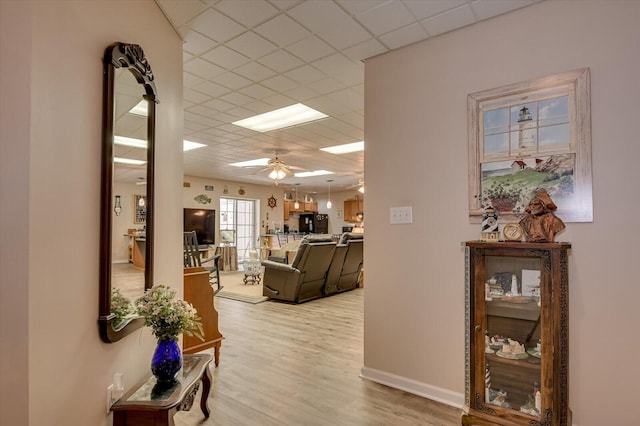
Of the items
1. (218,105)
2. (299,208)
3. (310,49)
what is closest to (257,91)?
(218,105)

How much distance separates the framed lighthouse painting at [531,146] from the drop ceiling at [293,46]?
1.92ft

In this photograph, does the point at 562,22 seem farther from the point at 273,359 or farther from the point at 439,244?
the point at 273,359

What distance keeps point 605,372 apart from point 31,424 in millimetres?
2719

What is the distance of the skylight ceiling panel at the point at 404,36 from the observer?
2.46m

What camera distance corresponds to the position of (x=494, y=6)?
86.4 inches

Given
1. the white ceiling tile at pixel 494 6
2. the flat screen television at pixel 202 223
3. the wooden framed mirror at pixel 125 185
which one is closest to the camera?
the wooden framed mirror at pixel 125 185

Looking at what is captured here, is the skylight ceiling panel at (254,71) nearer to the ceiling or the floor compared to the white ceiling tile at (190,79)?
nearer to the ceiling

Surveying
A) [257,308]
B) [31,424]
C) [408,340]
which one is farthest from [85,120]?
[257,308]

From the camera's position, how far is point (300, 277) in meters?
5.41

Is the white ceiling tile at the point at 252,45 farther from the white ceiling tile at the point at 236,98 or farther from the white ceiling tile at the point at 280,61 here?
the white ceiling tile at the point at 236,98

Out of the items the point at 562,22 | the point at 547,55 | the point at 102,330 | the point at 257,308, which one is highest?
the point at 562,22

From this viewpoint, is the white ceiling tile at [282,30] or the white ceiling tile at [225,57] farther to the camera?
the white ceiling tile at [225,57]

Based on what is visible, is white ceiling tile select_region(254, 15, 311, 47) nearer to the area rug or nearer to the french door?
the area rug

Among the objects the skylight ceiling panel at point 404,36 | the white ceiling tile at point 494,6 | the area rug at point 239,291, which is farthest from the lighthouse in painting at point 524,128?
the area rug at point 239,291
